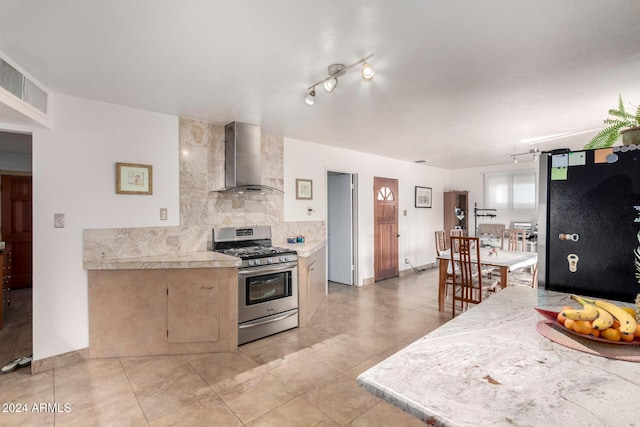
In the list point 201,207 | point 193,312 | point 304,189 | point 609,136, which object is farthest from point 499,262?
point 201,207

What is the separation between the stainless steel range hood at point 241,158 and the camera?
3439 millimetres

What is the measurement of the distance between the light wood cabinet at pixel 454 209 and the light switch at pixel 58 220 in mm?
6944

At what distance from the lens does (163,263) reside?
8.91ft

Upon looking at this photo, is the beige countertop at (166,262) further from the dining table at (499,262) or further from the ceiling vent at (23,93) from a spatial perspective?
the dining table at (499,262)

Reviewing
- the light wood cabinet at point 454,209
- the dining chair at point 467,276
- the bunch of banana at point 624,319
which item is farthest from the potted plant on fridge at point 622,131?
the light wood cabinet at point 454,209

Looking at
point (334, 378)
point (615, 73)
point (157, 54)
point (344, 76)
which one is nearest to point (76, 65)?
point (157, 54)

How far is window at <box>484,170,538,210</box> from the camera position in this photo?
634 centimetres

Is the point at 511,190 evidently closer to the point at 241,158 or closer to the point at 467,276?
the point at 467,276

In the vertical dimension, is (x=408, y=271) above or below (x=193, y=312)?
below

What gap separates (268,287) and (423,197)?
4675mm

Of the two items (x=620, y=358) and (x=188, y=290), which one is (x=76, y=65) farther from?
(x=620, y=358)

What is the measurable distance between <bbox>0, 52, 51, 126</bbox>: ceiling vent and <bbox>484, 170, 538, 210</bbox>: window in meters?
7.60

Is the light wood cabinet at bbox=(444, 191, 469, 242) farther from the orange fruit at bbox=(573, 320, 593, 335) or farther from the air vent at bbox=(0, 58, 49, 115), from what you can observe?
the air vent at bbox=(0, 58, 49, 115)

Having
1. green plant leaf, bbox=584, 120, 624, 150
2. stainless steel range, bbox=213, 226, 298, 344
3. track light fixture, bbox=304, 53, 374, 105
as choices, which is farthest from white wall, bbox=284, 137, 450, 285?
green plant leaf, bbox=584, 120, 624, 150
